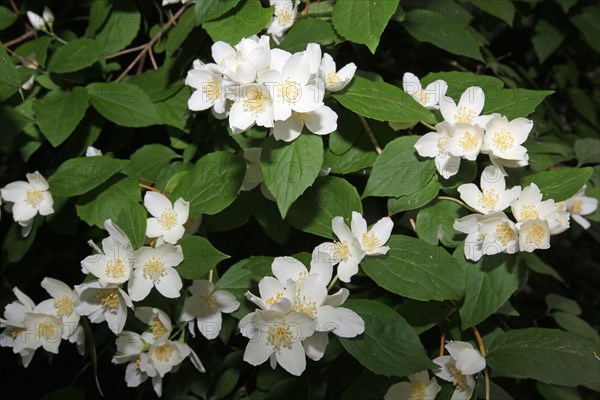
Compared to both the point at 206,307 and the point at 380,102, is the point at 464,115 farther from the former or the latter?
the point at 206,307

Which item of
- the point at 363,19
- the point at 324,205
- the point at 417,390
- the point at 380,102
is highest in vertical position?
the point at 363,19

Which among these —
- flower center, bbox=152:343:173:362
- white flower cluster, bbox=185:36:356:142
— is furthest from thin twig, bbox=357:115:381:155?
flower center, bbox=152:343:173:362

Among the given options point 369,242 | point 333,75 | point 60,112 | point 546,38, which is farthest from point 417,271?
point 546,38

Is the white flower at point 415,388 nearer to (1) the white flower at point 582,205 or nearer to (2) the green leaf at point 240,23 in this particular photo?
(1) the white flower at point 582,205

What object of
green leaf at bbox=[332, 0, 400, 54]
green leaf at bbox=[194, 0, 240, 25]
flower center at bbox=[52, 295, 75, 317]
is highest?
green leaf at bbox=[332, 0, 400, 54]

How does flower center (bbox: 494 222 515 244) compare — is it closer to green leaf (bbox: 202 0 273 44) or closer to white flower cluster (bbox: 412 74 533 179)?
white flower cluster (bbox: 412 74 533 179)

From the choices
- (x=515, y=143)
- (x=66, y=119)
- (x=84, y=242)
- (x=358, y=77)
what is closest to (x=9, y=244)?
(x=84, y=242)
